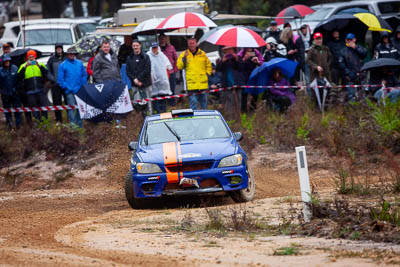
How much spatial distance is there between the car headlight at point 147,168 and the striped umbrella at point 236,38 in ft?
22.8

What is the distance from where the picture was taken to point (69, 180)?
16641 mm

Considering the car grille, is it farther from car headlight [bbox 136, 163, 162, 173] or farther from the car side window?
the car side window

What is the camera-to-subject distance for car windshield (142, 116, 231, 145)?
12.7 metres

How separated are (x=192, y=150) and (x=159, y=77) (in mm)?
6526

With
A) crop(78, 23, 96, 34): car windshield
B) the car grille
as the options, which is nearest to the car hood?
the car grille

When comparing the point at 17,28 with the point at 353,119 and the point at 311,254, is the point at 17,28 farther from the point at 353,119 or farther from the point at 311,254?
the point at 311,254

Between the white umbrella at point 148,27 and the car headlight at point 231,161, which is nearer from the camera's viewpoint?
the car headlight at point 231,161

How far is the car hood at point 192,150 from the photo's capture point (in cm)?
1177

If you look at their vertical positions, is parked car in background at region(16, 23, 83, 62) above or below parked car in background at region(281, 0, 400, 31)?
above

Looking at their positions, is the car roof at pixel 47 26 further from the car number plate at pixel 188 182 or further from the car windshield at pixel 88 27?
the car number plate at pixel 188 182

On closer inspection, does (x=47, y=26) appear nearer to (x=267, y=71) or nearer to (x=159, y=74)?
(x=159, y=74)

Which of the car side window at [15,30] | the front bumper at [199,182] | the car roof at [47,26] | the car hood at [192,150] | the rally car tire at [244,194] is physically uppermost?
the car roof at [47,26]

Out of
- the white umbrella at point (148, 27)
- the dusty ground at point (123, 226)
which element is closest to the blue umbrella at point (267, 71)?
the dusty ground at point (123, 226)

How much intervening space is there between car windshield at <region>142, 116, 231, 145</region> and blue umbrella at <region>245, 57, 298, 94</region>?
5646 mm
